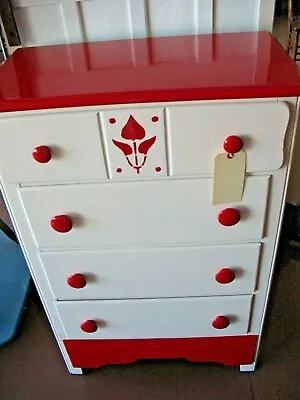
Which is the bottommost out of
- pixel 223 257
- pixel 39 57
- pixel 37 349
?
pixel 37 349

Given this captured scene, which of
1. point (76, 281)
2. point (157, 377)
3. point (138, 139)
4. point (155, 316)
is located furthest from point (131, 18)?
point (157, 377)

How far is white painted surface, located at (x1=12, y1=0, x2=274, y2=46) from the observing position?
1.09 metres

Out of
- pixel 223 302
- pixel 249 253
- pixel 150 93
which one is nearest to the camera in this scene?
pixel 150 93


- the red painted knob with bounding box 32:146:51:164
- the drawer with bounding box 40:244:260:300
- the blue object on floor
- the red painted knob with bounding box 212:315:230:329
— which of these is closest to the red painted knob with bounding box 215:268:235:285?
the drawer with bounding box 40:244:260:300

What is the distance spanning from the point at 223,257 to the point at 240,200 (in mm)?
172

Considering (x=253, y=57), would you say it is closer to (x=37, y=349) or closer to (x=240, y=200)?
(x=240, y=200)

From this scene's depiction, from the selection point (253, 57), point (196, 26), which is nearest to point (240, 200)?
point (253, 57)

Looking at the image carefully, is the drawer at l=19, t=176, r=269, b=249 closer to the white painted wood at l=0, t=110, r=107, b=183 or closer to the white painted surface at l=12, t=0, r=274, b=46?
the white painted wood at l=0, t=110, r=107, b=183

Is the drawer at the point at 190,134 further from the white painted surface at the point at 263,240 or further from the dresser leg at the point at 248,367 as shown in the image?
the dresser leg at the point at 248,367

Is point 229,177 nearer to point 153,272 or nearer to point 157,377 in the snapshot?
point 153,272

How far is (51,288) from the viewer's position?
3.73 ft

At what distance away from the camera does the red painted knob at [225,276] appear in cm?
106

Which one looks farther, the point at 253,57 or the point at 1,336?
the point at 1,336

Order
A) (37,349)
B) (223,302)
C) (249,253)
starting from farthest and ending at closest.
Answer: (37,349) → (223,302) → (249,253)
